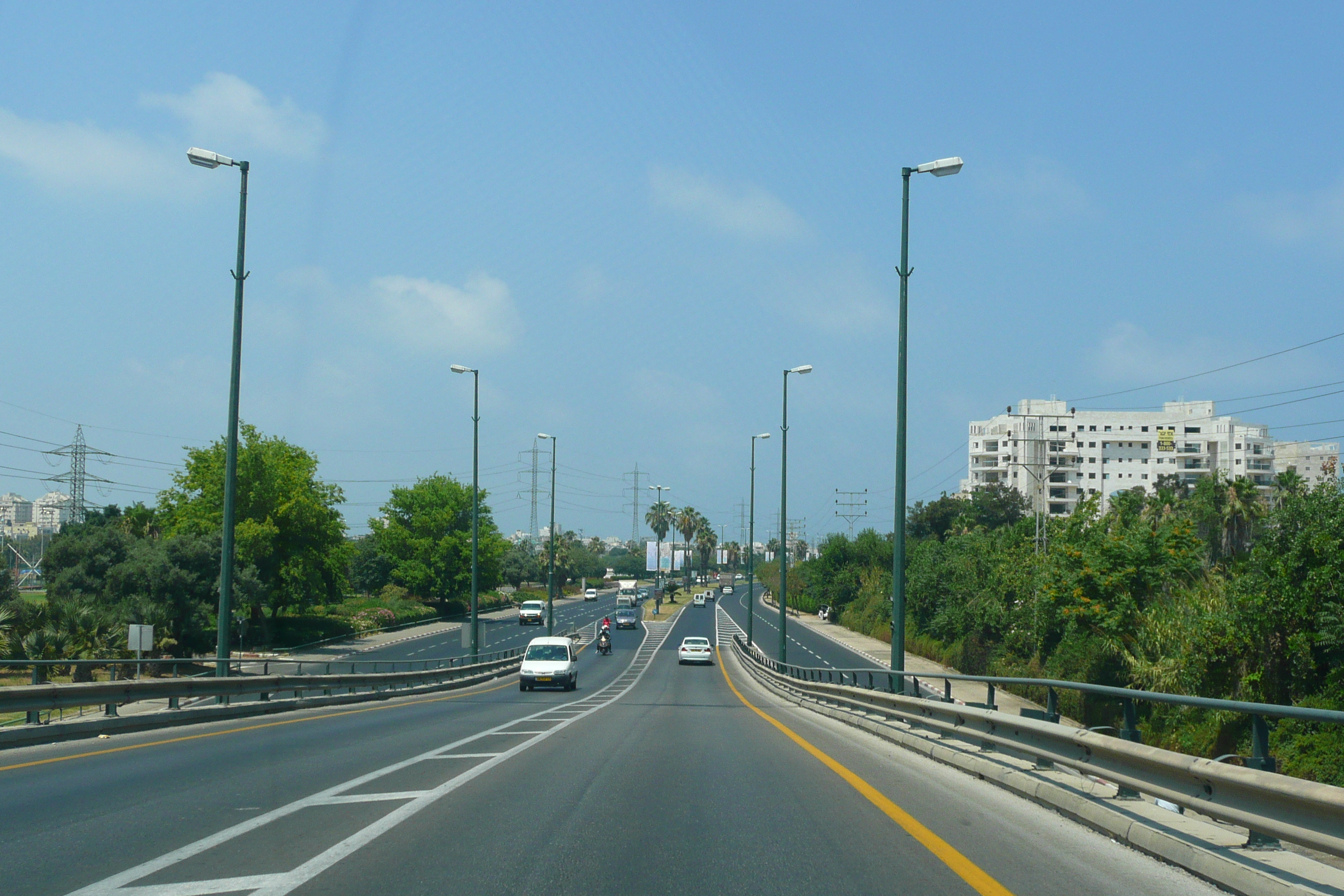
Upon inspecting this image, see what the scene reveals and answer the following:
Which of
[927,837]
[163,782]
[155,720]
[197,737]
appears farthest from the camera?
[155,720]

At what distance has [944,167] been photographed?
846 inches

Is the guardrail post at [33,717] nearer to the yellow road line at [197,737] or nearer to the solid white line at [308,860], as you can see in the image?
the yellow road line at [197,737]

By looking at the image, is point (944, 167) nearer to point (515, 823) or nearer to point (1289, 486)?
point (515, 823)

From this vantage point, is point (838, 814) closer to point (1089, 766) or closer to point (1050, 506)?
point (1089, 766)

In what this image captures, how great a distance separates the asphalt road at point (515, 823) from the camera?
6391 mm

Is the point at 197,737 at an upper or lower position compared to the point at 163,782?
lower

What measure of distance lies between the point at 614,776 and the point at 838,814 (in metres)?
2.98

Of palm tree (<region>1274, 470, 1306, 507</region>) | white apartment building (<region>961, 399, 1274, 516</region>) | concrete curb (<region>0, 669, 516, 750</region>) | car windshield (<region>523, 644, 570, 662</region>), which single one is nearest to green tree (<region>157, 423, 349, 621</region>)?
car windshield (<region>523, 644, 570, 662</region>)

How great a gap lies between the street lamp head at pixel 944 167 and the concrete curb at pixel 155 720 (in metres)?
16.7

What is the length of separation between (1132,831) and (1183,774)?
0.68 meters

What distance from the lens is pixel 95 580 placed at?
58688 mm

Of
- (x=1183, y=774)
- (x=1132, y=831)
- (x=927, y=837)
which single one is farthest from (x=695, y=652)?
(x=1183, y=774)

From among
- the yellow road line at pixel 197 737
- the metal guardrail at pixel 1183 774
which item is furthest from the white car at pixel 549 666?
the metal guardrail at pixel 1183 774

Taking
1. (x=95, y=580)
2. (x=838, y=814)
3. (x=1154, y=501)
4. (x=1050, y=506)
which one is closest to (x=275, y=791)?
(x=838, y=814)
